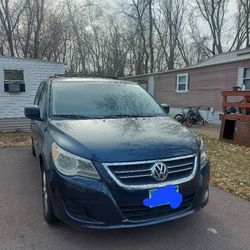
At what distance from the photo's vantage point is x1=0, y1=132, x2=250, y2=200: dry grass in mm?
4661

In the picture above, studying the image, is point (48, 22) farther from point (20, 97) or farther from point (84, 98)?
point (84, 98)

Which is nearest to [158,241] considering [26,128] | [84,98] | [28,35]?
[84,98]

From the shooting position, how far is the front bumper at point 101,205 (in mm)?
2602

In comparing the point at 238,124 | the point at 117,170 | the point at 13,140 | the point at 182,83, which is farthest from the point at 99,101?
the point at 182,83

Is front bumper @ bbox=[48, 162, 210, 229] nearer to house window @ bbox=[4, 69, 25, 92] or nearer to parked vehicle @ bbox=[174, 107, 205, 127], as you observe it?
house window @ bbox=[4, 69, 25, 92]

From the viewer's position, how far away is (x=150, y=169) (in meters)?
2.69

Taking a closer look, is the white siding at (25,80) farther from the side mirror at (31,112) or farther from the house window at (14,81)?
the side mirror at (31,112)

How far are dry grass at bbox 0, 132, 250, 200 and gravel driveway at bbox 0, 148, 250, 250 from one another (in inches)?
22.3

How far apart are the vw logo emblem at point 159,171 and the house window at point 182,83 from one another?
1499cm

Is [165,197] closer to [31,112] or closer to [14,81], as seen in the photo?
[31,112]

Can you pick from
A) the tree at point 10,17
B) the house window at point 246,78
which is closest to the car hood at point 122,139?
the house window at point 246,78

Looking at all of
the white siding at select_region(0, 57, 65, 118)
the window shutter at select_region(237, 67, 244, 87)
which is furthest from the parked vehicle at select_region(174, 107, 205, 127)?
the white siding at select_region(0, 57, 65, 118)

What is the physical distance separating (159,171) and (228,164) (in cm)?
374

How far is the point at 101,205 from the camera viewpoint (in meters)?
2.60
